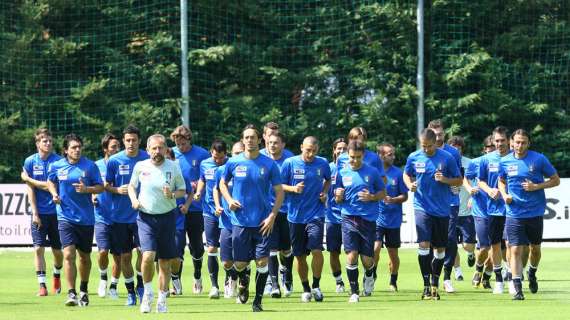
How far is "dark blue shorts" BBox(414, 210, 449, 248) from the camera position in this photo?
17312 millimetres

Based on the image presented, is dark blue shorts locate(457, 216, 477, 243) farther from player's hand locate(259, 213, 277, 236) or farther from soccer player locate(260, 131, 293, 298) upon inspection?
player's hand locate(259, 213, 277, 236)

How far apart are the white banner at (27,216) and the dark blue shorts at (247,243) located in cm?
1427

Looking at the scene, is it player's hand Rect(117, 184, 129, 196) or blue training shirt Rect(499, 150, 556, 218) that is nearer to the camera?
player's hand Rect(117, 184, 129, 196)

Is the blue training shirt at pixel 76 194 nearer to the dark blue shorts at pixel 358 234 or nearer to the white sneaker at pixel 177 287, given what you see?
the white sneaker at pixel 177 287

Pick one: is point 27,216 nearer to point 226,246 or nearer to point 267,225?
point 226,246

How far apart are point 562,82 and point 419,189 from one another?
58.2ft

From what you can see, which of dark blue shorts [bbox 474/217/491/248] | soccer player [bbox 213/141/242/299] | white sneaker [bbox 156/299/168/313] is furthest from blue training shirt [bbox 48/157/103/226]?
dark blue shorts [bbox 474/217/491/248]

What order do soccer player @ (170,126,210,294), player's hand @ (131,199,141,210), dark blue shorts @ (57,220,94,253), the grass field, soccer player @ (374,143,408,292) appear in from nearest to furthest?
the grass field
player's hand @ (131,199,141,210)
dark blue shorts @ (57,220,94,253)
soccer player @ (170,126,210,294)
soccer player @ (374,143,408,292)

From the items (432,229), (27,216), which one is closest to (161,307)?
(432,229)

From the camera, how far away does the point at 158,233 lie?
1527 cm

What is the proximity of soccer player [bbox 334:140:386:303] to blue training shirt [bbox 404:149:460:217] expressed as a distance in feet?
1.98

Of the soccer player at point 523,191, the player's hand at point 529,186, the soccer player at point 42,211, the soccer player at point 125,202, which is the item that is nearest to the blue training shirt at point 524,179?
the soccer player at point 523,191

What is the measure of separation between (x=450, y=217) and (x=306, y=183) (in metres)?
2.54

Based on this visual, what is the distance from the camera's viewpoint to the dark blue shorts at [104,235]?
56.8ft
